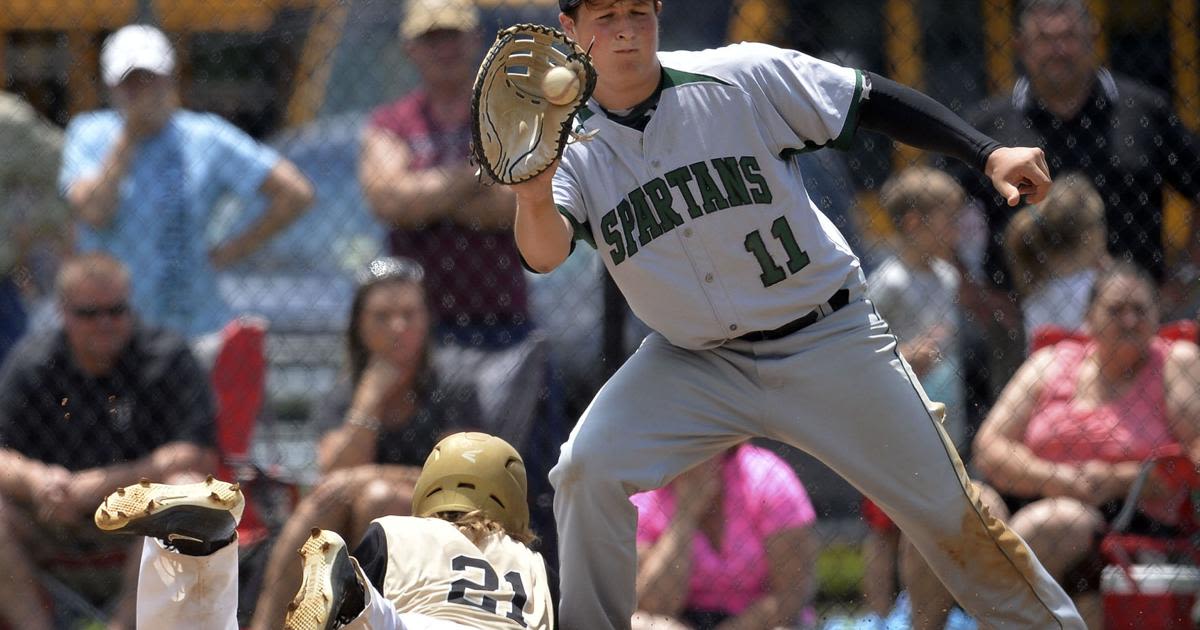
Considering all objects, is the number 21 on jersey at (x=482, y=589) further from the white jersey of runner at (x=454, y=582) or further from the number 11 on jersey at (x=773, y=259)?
the number 11 on jersey at (x=773, y=259)

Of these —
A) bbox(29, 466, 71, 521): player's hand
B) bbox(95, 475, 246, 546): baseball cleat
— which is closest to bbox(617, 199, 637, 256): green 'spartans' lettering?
bbox(95, 475, 246, 546): baseball cleat

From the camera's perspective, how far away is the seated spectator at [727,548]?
4242mm

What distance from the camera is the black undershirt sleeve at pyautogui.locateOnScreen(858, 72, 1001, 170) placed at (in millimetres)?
3182

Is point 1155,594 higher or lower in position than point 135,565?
lower

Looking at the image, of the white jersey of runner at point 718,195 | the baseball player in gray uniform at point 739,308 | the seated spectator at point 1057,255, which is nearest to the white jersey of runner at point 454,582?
the baseball player in gray uniform at point 739,308

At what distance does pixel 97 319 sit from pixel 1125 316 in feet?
9.27

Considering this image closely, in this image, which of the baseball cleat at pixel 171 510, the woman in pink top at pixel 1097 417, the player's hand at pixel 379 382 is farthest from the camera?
the player's hand at pixel 379 382

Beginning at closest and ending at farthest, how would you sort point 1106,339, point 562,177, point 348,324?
point 562,177
point 1106,339
point 348,324

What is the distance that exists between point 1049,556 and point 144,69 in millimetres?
2850

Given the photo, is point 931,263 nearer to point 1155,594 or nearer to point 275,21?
point 1155,594

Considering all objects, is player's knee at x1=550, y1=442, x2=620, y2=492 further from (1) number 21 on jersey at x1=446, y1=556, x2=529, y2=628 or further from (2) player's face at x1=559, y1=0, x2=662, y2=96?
(2) player's face at x1=559, y1=0, x2=662, y2=96

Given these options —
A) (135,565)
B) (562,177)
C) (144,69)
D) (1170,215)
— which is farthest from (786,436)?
(144,69)

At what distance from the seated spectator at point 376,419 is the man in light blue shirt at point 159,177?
428 mm

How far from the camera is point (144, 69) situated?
476cm
